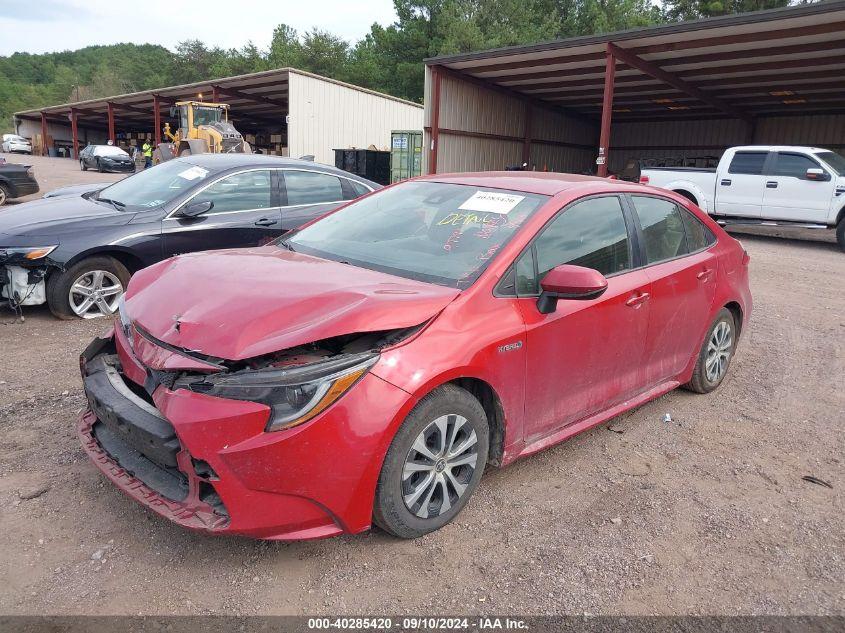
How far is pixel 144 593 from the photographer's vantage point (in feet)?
7.79

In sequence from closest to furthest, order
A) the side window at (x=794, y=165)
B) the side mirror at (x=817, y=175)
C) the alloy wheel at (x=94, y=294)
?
the alloy wheel at (x=94, y=294), the side mirror at (x=817, y=175), the side window at (x=794, y=165)

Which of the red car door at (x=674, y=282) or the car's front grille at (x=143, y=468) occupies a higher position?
the red car door at (x=674, y=282)

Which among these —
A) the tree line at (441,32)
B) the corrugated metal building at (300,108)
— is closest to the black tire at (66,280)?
the corrugated metal building at (300,108)

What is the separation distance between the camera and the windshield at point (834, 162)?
40.1 ft

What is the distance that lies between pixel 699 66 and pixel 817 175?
22.1 ft

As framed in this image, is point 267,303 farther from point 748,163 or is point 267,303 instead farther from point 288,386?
point 748,163

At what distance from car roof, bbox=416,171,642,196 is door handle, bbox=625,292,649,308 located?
654mm

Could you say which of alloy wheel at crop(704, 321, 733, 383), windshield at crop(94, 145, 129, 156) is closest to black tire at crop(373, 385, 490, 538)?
alloy wheel at crop(704, 321, 733, 383)

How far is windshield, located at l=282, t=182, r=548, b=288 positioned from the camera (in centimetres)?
311

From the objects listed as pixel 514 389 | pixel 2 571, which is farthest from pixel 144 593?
pixel 514 389

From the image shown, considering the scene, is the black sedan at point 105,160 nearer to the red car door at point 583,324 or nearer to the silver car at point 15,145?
the silver car at point 15,145

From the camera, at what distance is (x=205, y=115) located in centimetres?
2723

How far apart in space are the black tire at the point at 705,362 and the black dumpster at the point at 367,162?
18961mm

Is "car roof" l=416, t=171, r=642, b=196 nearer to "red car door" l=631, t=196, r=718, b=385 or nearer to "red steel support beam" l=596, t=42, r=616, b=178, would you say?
"red car door" l=631, t=196, r=718, b=385
